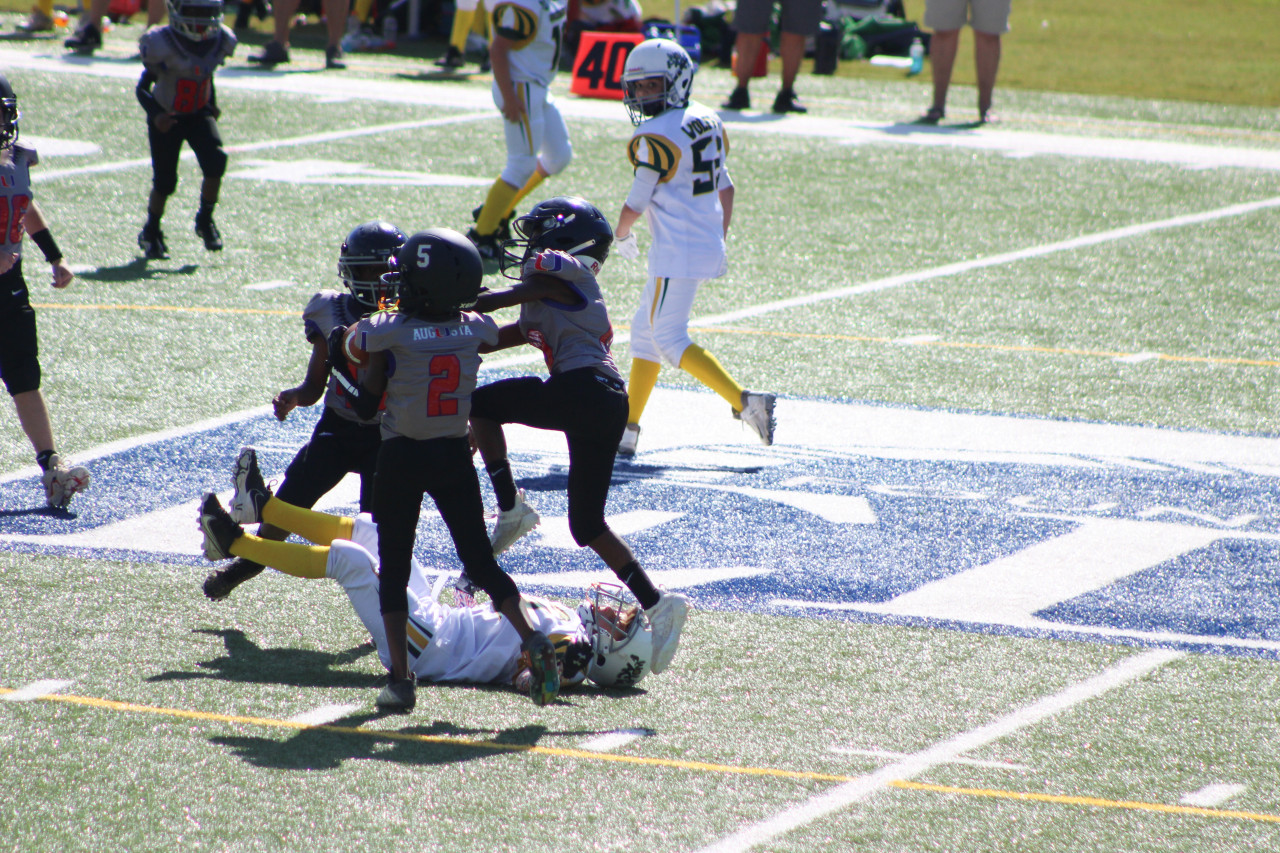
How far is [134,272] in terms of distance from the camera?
32.8ft

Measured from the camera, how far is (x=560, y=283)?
199 inches

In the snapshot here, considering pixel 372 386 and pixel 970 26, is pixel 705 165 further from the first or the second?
pixel 970 26

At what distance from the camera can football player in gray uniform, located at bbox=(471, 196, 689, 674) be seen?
15.9ft

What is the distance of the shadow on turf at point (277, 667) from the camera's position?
4590 millimetres

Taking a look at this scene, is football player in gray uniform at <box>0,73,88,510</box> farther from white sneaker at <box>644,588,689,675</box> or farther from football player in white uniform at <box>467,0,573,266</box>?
football player in white uniform at <box>467,0,573,266</box>

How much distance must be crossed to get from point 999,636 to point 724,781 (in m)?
1.52

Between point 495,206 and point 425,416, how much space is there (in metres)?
6.50

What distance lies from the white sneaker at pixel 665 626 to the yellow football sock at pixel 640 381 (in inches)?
95.1

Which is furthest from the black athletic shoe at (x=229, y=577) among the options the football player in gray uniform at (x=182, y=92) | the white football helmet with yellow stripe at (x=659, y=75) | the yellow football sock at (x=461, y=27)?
the yellow football sock at (x=461, y=27)

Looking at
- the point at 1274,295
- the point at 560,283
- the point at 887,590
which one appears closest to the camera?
the point at 560,283

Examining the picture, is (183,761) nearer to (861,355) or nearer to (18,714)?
(18,714)

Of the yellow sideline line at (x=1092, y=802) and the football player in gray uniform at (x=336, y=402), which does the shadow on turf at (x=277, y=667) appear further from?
the yellow sideline line at (x=1092, y=802)

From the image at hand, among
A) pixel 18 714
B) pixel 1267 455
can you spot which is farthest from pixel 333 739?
pixel 1267 455

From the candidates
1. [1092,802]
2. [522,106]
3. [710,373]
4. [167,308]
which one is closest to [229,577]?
[710,373]
